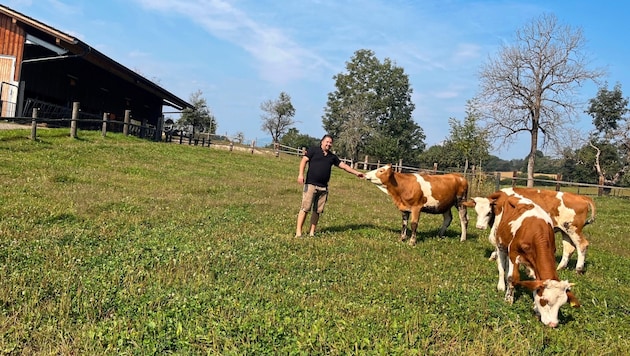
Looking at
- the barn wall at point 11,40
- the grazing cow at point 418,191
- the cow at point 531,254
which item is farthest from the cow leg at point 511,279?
the barn wall at point 11,40

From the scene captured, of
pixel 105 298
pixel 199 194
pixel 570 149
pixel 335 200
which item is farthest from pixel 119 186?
pixel 570 149

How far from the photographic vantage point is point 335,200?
1691cm

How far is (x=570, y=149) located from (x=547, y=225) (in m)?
33.2

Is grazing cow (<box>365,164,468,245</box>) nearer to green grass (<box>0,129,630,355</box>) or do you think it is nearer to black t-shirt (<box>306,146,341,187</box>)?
green grass (<box>0,129,630,355</box>)

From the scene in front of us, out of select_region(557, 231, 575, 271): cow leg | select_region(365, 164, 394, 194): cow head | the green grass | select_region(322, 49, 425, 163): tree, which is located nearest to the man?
the green grass

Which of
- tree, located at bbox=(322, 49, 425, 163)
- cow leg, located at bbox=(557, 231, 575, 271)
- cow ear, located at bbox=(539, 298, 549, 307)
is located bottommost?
cow ear, located at bbox=(539, 298, 549, 307)

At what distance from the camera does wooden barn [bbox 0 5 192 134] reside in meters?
21.8

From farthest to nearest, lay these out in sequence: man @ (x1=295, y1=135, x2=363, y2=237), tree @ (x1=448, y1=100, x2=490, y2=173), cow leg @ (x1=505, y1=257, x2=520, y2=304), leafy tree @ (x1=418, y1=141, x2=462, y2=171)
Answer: leafy tree @ (x1=418, y1=141, x2=462, y2=171) < tree @ (x1=448, y1=100, x2=490, y2=173) < man @ (x1=295, y1=135, x2=363, y2=237) < cow leg @ (x1=505, y1=257, x2=520, y2=304)

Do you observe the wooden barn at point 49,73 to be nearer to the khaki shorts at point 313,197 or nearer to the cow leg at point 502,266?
the khaki shorts at point 313,197

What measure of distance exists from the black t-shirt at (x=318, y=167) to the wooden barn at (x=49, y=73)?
16841mm

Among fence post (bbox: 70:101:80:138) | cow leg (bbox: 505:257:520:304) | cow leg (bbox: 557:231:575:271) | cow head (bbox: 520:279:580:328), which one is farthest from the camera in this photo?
fence post (bbox: 70:101:80:138)

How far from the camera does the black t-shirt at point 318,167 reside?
9.66 meters

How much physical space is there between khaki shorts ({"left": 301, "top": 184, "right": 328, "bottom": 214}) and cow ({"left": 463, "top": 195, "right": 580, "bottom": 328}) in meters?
3.57

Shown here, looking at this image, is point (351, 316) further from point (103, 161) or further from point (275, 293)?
point (103, 161)
